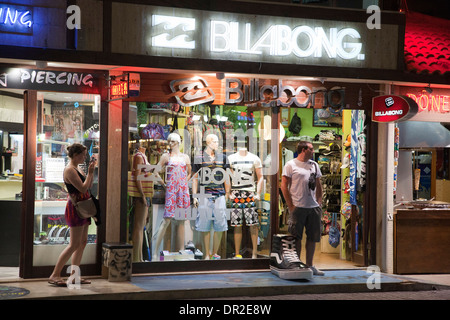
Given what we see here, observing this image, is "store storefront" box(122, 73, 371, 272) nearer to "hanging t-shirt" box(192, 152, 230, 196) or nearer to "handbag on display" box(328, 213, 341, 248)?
"hanging t-shirt" box(192, 152, 230, 196)

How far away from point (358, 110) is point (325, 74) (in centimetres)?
147

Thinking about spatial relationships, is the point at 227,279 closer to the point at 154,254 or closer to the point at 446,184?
the point at 154,254

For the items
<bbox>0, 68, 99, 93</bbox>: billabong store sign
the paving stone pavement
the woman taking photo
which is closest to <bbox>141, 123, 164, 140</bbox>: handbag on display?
<bbox>0, 68, 99, 93</bbox>: billabong store sign

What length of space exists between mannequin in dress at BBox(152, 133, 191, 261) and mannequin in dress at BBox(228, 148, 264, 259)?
0.84 meters

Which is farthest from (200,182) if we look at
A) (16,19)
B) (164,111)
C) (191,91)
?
(16,19)

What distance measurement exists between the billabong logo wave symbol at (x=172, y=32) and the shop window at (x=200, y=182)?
1.06 meters

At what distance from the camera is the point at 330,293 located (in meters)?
10.2

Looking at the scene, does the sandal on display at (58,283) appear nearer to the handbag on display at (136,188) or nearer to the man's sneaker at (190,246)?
the handbag on display at (136,188)

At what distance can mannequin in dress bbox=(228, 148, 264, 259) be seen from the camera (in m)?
11.6

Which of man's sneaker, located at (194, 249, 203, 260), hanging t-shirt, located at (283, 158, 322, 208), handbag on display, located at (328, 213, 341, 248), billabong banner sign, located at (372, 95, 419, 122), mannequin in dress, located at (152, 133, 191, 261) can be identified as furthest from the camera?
handbag on display, located at (328, 213, 341, 248)

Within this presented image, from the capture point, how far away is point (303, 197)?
1103 centimetres

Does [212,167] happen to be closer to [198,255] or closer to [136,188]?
[136,188]

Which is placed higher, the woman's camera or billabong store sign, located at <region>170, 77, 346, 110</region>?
billabong store sign, located at <region>170, 77, 346, 110</region>

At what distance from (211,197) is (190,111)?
1.55 metres
